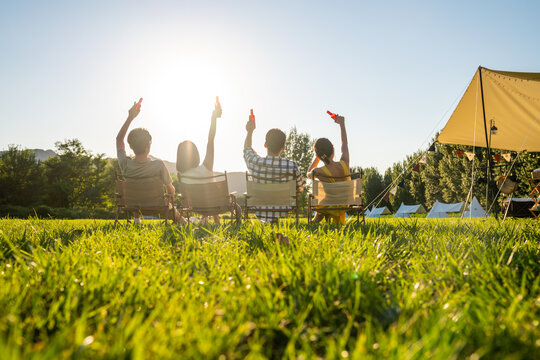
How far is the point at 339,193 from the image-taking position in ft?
16.4

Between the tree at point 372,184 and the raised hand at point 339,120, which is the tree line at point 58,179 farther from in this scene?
the raised hand at point 339,120

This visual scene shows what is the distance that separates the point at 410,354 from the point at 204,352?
0.48 metres

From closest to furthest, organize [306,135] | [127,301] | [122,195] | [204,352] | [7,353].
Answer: [7,353]
[204,352]
[127,301]
[122,195]
[306,135]

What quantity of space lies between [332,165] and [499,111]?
7.18 metres

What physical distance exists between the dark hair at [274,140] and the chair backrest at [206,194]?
0.80 meters

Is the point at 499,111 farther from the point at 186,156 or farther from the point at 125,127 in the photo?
the point at 125,127

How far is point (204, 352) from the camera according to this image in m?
0.84

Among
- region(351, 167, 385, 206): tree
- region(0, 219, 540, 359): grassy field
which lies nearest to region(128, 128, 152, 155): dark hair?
region(0, 219, 540, 359): grassy field

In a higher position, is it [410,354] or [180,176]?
[180,176]

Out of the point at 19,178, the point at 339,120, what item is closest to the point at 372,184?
the point at 19,178

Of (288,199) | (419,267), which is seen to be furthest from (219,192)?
(419,267)

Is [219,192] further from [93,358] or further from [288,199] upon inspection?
[93,358]

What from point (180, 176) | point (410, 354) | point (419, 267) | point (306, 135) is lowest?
point (419, 267)

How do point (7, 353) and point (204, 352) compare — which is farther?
point (204, 352)
